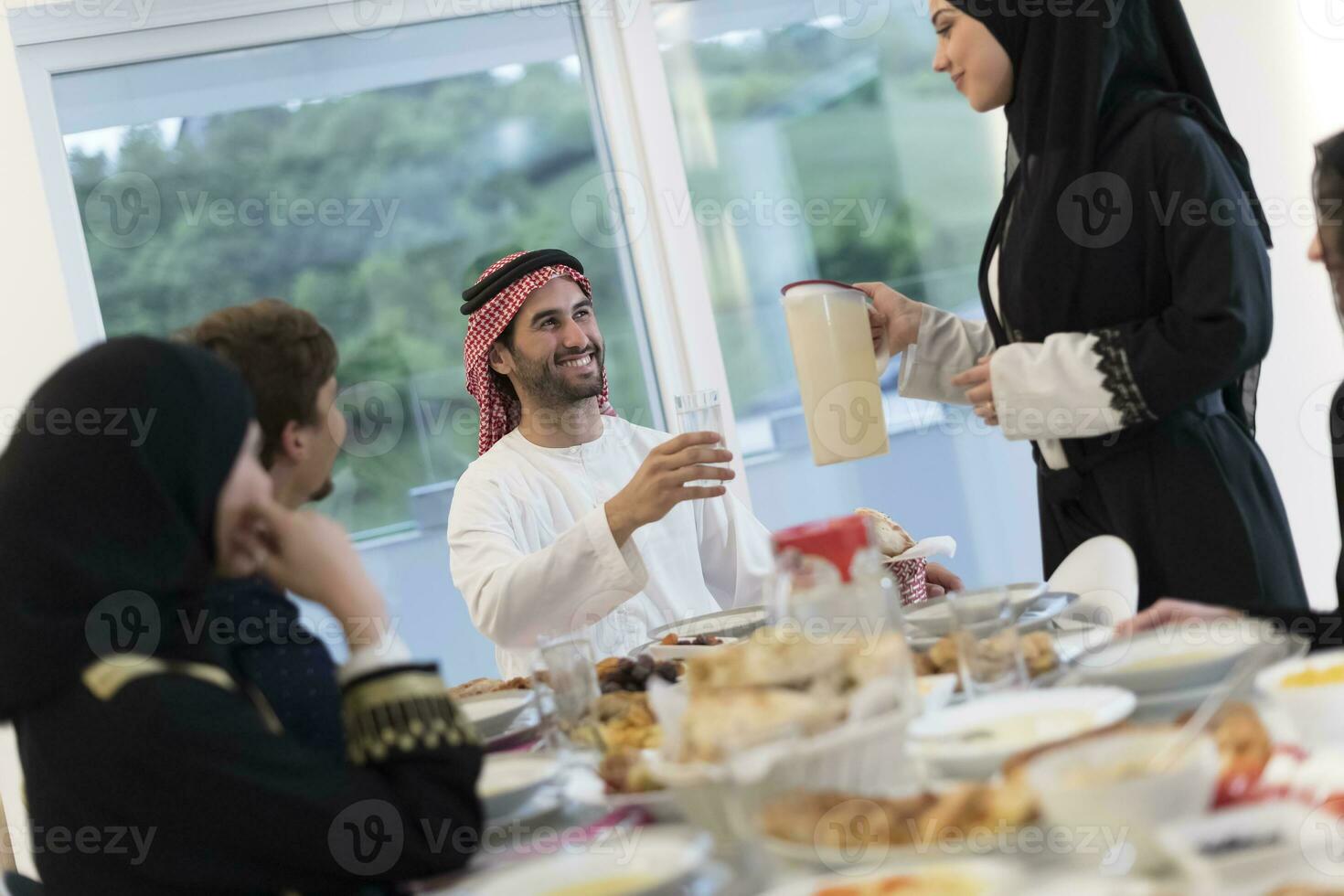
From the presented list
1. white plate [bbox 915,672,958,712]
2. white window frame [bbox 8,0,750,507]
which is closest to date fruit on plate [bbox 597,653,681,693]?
white plate [bbox 915,672,958,712]

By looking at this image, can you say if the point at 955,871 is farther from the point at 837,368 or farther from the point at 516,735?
the point at 837,368

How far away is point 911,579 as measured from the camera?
253 cm

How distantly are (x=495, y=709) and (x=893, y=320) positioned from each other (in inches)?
43.2

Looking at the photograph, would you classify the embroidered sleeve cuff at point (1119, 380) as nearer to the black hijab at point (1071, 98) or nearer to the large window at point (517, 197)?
the black hijab at point (1071, 98)

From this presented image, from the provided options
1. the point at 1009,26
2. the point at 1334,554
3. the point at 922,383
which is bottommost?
the point at 1334,554

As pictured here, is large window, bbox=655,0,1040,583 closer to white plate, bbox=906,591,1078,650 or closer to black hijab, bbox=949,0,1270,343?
black hijab, bbox=949,0,1270,343

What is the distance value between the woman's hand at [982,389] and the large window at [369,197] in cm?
251

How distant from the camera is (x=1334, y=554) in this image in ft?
14.2

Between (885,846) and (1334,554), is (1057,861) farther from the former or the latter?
(1334,554)

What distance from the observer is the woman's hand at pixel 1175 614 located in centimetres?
157

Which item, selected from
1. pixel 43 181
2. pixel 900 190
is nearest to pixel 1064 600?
pixel 900 190

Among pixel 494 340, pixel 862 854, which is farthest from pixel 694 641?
pixel 494 340

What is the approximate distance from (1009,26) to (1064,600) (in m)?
0.97

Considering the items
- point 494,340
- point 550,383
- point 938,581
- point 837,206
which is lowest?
point 938,581
